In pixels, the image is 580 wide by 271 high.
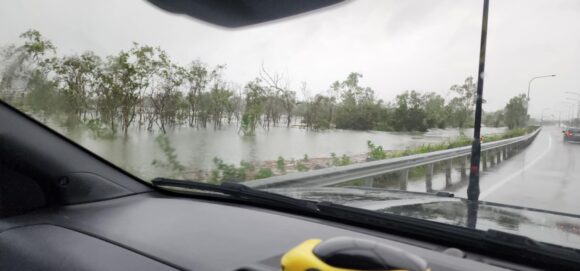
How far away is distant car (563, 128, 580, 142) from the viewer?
8.08ft

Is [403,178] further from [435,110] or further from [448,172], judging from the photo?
[435,110]

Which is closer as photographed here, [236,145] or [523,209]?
[523,209]

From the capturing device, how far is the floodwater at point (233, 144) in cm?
318

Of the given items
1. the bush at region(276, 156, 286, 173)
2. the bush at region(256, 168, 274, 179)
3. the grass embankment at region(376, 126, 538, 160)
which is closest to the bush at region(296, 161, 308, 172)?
the bush at region(276, 156, 286, 173)

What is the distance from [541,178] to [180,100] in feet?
10.3

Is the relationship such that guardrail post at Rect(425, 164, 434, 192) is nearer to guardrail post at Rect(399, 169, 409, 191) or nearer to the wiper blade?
guardrail post at Rect(399, 169, 409, 191)

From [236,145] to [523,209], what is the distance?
2.41 metres

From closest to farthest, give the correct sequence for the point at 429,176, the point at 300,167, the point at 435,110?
the point at 435,110
the point at 429,176
the point at 300,167

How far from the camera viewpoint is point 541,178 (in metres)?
2.57

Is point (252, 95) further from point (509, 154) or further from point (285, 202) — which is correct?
point (509, 154)

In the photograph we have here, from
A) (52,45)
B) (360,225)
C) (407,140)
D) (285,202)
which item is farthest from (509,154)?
(52,45)

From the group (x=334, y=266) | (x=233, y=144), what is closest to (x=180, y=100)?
(x=233, y=144)

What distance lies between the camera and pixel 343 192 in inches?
108

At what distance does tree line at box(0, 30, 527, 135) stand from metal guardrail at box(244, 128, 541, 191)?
0.75 ft
